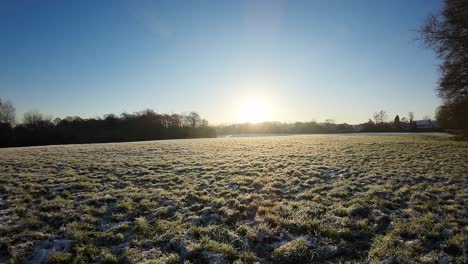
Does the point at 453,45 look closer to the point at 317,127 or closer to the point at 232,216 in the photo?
the point at 232,216

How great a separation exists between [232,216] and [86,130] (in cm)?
6959

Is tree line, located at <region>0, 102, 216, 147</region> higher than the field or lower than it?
Answer: higher

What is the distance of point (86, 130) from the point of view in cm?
6600

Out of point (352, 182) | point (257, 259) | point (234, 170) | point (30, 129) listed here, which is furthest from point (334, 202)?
point (30, 129)

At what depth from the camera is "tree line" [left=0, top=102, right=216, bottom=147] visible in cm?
5641

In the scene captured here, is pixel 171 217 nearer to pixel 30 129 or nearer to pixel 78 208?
pixel 78 208

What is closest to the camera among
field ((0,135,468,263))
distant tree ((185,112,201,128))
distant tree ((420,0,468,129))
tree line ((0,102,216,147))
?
field ((0,135,468,263))

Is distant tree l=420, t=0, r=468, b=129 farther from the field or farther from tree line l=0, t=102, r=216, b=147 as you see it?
tree line l=0, t=102, r=216, b=147

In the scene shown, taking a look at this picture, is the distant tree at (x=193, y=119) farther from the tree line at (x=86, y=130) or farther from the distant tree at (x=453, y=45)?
the distant tree at (x=453, y=45)

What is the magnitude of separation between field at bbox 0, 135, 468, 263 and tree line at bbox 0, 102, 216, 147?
55.1m

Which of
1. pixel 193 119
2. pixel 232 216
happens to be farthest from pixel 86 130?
pixel 232 216

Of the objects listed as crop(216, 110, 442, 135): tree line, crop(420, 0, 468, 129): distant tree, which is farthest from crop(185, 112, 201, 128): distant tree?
crop(420, 0, 468, 129): distant tree

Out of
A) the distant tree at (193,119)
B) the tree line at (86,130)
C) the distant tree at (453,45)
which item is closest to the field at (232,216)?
the distant tree at (453,45)

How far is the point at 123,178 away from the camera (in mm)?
10773
